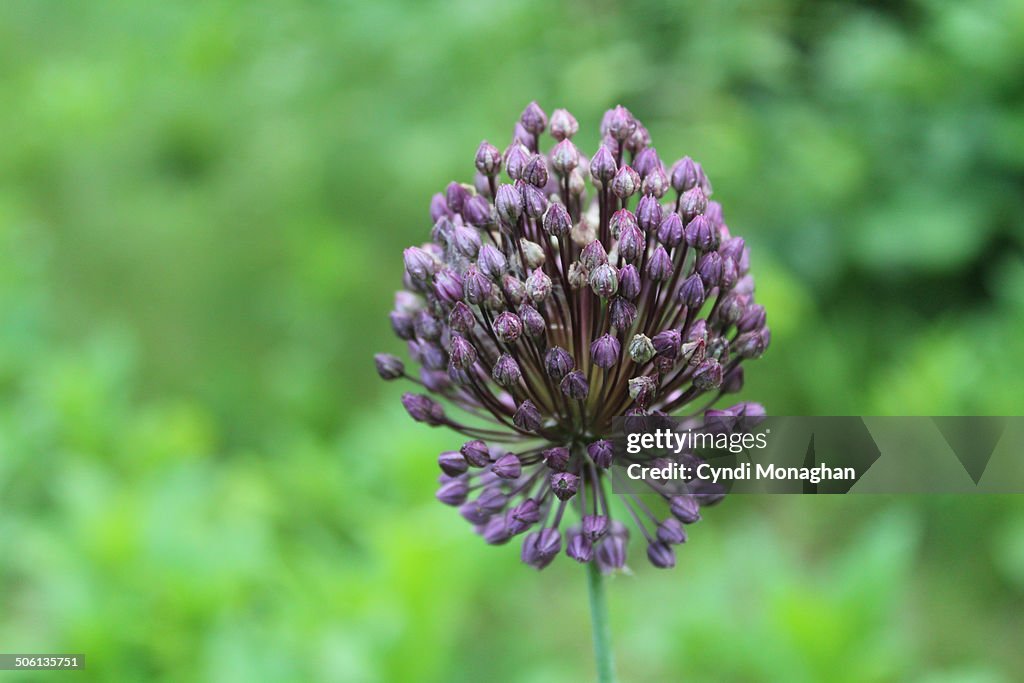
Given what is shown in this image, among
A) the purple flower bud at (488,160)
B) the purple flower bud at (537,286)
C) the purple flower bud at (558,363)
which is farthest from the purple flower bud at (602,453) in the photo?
the purple flower bud at (488,160)

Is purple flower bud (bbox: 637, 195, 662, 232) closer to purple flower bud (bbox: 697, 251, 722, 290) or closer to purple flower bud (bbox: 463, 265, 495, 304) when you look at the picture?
purple flower bud (bbox: 697, 251, 722, 290)

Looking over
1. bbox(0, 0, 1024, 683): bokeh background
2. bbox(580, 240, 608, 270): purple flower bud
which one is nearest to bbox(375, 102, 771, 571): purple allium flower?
bbox(580, 240, 608, 270): purple flower bud

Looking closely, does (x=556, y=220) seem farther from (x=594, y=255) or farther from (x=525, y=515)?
(x=525, y=515)

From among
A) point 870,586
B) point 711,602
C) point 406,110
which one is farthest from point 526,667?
point 406,110

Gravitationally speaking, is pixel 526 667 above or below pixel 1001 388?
below

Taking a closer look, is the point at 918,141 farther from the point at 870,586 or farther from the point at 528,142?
the point at 528,142

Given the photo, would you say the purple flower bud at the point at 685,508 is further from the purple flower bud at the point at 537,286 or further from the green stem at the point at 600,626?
the purple flower bud at the point at 537,286
